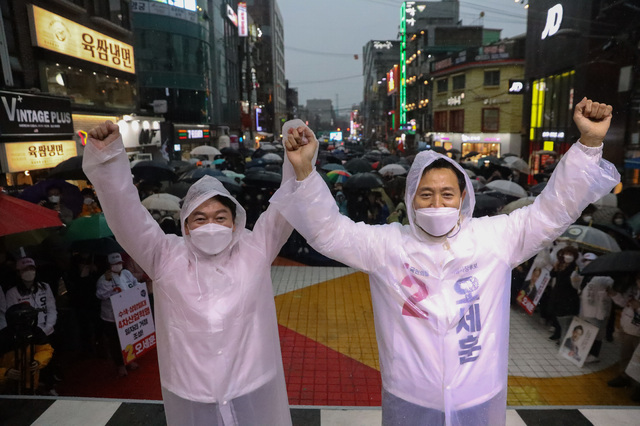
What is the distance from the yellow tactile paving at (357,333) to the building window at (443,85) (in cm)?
3389

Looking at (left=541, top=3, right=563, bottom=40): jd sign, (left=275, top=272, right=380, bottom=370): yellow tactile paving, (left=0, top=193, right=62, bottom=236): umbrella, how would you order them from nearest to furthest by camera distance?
1. (left=0, top=193, right=62, bottom=236): umbrella
2. (left=275, top=272, right=380, bottom=370): yellow tactile paving
3. (left=541, top=3, right=563, bottom=40): jd sign

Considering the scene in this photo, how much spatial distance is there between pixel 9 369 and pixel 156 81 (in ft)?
103

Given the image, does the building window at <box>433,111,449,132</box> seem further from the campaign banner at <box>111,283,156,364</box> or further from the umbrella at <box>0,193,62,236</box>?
the umbrella at <box>0,193,62,236</box>

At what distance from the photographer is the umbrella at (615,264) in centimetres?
454

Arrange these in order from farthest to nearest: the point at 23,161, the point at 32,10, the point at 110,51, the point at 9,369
→ the point at 110,51 → the point at 32,10 → the point at 23,161 → the point at 9,369

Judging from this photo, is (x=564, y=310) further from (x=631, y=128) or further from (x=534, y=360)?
(x=631, y=128)

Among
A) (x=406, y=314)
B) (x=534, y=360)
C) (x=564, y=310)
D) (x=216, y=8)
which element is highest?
(x=216, y=8)

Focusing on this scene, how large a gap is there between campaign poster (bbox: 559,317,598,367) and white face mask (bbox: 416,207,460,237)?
3.94 m

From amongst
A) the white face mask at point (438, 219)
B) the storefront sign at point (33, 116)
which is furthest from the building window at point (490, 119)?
the white face mask at point (438, 219)

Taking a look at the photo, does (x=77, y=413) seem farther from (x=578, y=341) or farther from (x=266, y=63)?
(x=266, y=63)

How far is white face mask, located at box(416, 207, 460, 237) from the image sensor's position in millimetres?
2258

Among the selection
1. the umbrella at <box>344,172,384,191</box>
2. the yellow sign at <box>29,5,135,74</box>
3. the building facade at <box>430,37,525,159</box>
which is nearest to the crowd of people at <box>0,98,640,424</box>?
the umbrella at <box>344,172,384,191</box>

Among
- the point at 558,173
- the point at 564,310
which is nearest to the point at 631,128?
the point at 564,310

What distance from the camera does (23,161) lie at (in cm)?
1061
